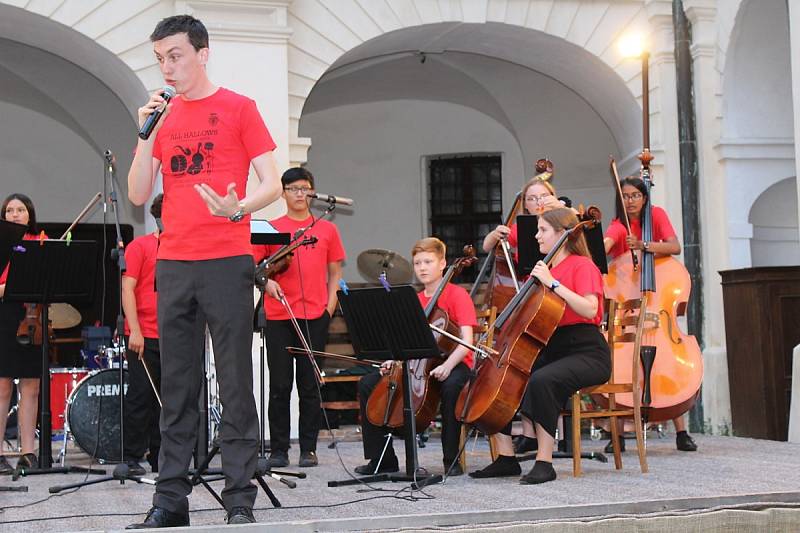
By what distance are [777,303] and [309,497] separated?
469 centimetres

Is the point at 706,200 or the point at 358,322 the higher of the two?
the point at 706,200

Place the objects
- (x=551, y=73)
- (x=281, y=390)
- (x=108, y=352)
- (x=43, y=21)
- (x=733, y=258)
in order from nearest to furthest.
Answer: (x=281, y=390), (x=108, y=352), (x=43, y=21), (x=733, y=258), (x=551, y=73)

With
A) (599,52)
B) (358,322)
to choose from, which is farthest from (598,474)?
(599,52)

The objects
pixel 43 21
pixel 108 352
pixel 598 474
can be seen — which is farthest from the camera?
pixel 43 21

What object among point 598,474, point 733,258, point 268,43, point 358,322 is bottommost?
point 598,474

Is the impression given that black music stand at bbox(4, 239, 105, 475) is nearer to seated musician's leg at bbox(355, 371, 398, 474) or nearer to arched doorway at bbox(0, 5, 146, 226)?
seated musician's leg at bbox(355, 371, 398, 474)

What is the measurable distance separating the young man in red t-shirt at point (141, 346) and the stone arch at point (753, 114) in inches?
209

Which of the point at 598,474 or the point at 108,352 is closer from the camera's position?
the point at 598,474

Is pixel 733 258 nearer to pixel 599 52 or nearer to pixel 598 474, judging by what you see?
pixel 599 52

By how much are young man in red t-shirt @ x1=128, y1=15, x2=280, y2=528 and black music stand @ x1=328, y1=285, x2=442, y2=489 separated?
3.83 feet

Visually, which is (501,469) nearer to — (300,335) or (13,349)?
(300,335)

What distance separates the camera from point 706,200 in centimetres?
958

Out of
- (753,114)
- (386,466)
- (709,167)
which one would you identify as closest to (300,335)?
(386,466)

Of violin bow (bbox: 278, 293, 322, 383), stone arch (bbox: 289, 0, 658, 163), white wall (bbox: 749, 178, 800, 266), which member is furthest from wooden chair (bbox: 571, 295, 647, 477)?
white wall (bbox: 749, 178, 800, 266)
